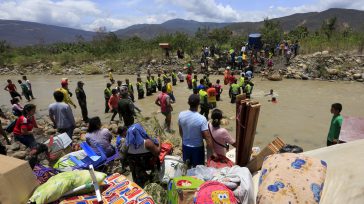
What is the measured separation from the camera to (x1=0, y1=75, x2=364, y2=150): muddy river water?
8312 mm

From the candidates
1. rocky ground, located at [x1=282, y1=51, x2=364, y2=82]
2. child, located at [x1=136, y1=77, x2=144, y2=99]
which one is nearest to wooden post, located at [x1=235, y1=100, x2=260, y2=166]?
Answer: child, located at [x1=136, y1=77, x2=144, y2=99]

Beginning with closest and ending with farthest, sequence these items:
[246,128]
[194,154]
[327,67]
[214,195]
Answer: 1. [214,195]
2. [246,128]
3. [194,154]
4. [327,67]

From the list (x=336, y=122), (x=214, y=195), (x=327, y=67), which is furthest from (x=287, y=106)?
(x=214, y=195)

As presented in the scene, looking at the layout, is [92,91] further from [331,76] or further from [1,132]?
[331,76]

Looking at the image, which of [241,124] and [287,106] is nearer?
[241,124]

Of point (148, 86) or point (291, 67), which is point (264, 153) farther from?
point (291, 67)

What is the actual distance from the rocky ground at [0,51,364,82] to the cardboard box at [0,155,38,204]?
15.4 m

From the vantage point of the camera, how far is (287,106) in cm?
1129

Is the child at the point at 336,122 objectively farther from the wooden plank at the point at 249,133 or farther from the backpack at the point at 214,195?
the backpack at the point at 214,195

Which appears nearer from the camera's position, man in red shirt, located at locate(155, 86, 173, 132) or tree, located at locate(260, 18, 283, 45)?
man in red shirt, located at locate(155, 86, 173, 132)

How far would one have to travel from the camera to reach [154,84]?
1398cm

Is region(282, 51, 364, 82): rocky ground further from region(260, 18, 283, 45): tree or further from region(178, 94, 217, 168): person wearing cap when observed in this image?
region(178, 94, 217, 168): person wearing cap

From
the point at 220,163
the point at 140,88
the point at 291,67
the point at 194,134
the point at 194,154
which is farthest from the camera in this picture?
the point at 291,67

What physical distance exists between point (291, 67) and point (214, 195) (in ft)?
55.8
